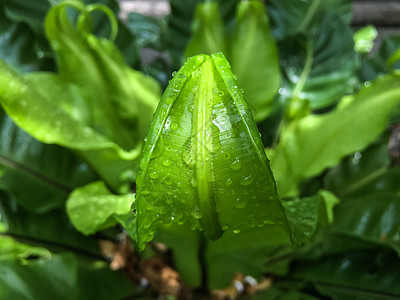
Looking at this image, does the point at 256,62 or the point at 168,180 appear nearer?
the point at 168,180

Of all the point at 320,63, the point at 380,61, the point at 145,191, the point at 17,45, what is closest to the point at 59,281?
the point at 145,191

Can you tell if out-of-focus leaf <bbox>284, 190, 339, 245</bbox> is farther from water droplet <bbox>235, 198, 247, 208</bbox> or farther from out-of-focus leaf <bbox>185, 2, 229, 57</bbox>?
out-of-focus leaf <bbox>185, 2, 229, 57</bbox>

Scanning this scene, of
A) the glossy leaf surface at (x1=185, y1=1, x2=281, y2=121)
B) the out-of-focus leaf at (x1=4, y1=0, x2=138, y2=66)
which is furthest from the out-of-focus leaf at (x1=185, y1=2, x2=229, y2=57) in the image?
the out-of-focus leaf at (x1=4, y1=0, x2=138, y2=66)

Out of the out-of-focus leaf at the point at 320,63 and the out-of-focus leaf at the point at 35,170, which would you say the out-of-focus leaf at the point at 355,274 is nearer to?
the out-of-focus leaf at the point at 320,63

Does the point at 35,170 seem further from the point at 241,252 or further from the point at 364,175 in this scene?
the point at 364,175

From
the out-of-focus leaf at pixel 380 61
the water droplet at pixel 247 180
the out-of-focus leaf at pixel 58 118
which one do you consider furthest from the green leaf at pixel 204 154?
the out-of-focus leaf at pixel 380 61

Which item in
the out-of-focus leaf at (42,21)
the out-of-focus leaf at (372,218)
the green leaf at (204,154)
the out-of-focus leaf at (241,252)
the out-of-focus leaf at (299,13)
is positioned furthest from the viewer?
the out-of-focus leaf at (299,13)
